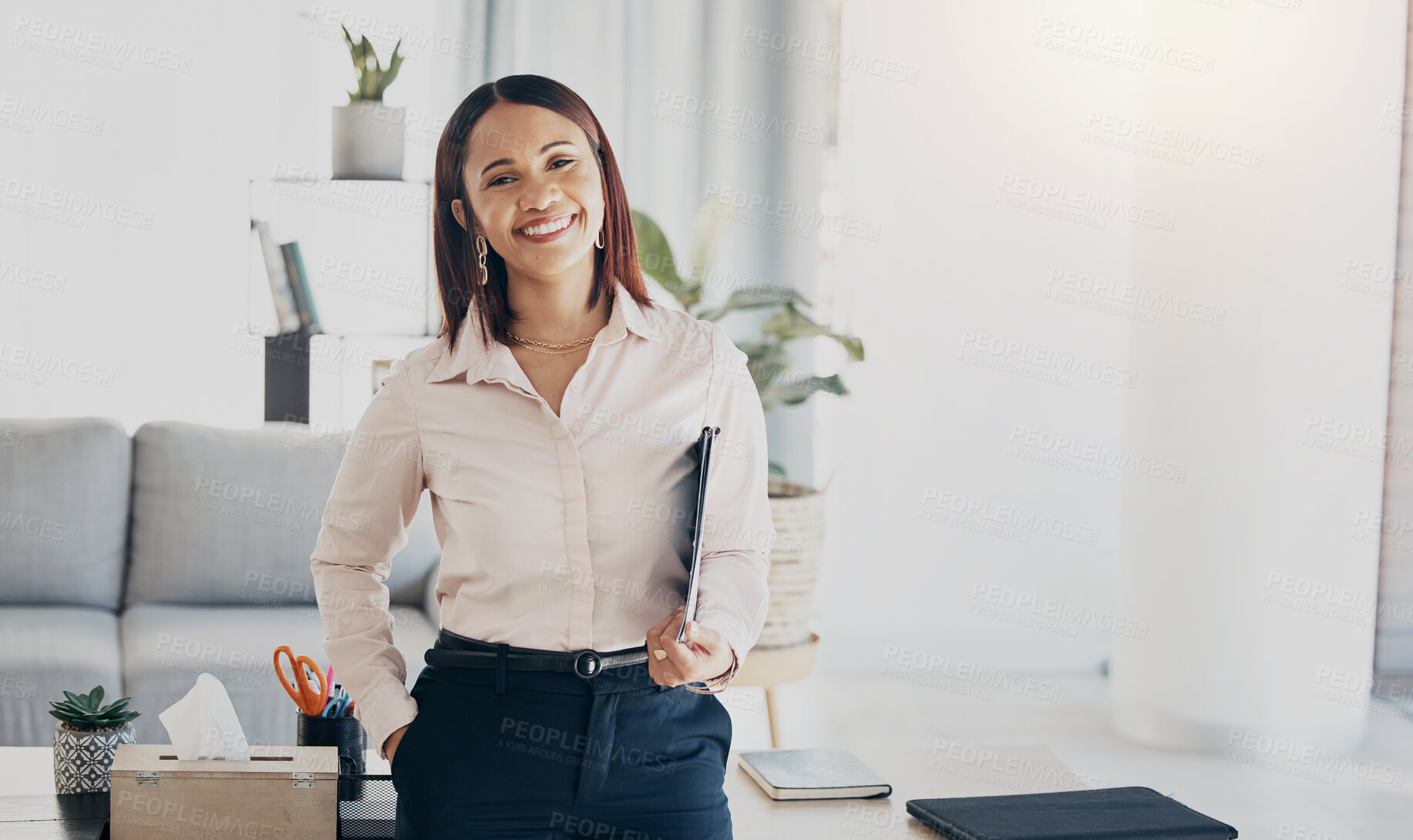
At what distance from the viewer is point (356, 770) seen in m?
1.57

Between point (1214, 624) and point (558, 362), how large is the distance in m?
2.23

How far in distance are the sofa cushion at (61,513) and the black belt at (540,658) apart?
1955 millimetres

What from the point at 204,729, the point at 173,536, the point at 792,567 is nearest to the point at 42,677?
the point at 173,536

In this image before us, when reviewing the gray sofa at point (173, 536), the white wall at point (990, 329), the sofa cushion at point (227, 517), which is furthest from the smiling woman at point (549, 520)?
the white wall at point (990, 329)

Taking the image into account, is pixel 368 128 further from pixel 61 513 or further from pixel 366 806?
pixel 366 806

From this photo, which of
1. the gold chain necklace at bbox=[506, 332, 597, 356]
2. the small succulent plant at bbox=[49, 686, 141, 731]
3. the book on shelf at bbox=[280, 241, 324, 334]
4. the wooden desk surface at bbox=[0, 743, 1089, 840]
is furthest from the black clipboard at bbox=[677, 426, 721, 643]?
the book on shelf at bbox=[280, 241, 324, 334]

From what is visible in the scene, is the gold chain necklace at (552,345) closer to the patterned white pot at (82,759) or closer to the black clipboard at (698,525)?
the black clipboard at (698,525)

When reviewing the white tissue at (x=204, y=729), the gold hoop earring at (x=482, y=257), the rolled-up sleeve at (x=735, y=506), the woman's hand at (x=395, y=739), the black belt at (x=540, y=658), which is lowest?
the white tissue at (x=204, y=729)

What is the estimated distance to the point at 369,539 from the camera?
4.27 feet

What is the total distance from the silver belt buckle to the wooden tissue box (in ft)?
1.26

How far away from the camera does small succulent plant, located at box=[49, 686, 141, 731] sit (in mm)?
1534

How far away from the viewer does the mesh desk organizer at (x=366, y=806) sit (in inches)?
58.3

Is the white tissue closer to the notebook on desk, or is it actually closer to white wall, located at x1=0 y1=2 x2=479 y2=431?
the notebook on desk

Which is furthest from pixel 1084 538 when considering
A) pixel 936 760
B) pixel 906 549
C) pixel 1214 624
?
pixel 936 760
